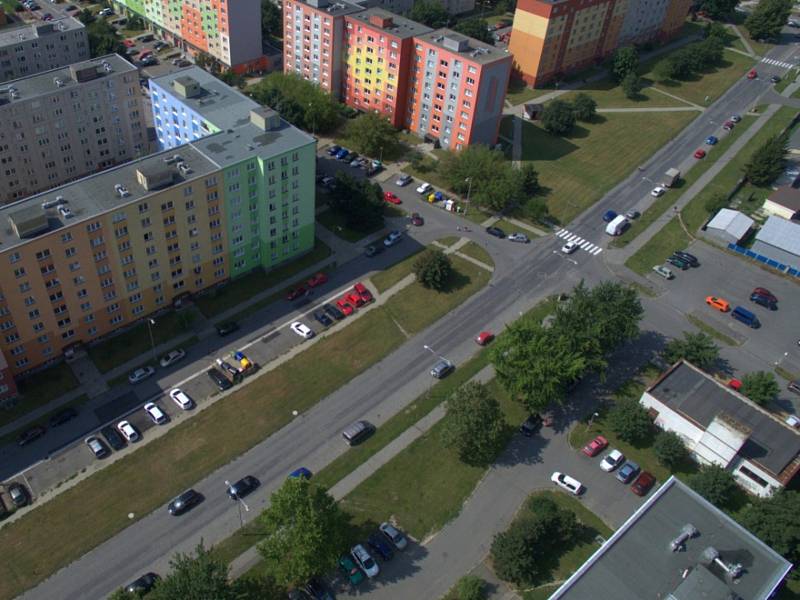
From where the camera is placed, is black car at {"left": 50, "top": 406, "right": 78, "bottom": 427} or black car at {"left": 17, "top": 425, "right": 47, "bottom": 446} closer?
black car at {"left": 17, "top": 425, "right": 47, "bottom": 446}

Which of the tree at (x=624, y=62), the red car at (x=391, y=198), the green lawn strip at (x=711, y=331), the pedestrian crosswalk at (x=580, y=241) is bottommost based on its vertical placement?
the green lawn strip at (x=711, y=331)

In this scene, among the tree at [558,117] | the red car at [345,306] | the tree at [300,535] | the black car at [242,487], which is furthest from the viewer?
the tree at [558,117]

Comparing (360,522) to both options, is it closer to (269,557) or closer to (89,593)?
(269,557)

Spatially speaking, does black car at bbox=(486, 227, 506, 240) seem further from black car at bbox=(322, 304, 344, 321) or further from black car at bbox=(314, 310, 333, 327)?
black car at bbox=(314, 310, 333, 327)

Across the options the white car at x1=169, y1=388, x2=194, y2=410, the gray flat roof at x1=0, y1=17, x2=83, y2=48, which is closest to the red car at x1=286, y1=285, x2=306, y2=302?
the white car at x1=169, y1=388, x2=194, y2=410

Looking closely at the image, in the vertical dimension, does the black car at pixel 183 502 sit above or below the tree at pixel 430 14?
below

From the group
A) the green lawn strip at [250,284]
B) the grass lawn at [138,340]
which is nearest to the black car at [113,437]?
the grass lawn at [138,340]

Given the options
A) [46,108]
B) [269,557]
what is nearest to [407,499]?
[269,557]

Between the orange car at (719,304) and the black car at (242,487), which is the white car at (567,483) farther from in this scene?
the orange car at (719,304)
